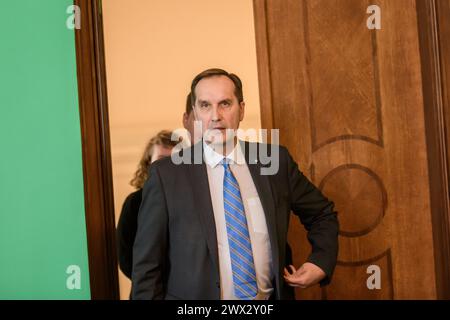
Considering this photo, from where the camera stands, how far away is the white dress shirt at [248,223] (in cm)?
211

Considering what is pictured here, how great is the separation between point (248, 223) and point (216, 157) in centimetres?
28

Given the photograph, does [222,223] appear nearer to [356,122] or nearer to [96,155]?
[96,155]

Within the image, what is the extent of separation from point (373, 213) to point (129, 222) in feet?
3.69

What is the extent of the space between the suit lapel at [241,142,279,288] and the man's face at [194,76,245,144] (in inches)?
4.9

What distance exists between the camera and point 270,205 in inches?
84.7

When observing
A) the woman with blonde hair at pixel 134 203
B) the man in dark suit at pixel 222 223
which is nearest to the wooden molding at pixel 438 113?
the man in dark suit at pixel 222 223

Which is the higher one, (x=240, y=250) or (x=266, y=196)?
(x=266, y=196)

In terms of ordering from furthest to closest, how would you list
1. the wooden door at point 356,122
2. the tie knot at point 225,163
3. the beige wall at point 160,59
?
the wooden door at point 356,122 < the beige wall at point 160,59 < the tie knot at point 225,163

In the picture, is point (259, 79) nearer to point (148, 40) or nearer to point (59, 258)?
point (148, 40)

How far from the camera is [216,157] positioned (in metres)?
2.24

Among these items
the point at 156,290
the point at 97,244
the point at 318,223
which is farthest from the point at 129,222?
the point at 318,223

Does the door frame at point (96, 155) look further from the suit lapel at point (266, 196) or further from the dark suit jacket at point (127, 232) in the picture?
the suit lapel at point (266, 196)

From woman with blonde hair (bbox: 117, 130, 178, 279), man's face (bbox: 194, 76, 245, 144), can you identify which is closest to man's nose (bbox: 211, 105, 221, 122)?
man's face (bbox: 194, 76, 245, 144)

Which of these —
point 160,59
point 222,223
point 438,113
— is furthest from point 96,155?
point 438,113
